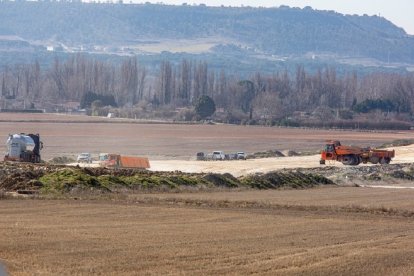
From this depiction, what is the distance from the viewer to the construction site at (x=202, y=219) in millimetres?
20641

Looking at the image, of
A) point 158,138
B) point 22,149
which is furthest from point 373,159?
point 158,138

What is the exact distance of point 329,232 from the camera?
87.7 ft

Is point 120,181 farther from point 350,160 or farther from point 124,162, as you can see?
point 350,160

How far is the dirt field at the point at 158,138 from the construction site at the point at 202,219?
56.2ft

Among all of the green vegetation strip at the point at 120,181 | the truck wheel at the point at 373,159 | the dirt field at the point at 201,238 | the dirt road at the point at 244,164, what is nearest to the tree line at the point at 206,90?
the dirt road at the point at 244,164

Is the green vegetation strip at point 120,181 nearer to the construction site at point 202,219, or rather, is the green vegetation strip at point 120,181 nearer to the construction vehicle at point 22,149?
the construction site at point 202,219

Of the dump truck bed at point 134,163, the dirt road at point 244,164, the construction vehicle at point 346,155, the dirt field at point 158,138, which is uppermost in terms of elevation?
the construction vehicle at point 346,155

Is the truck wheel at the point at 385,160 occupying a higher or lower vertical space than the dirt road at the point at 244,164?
higher

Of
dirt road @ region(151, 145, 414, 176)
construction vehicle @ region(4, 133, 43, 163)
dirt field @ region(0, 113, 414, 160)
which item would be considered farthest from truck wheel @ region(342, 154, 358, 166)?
construction vehicle @ region(4, 133, 43, 163)

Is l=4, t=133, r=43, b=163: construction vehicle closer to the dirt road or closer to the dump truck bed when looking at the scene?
the dump truck bed

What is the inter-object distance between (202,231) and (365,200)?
1561 centimetres

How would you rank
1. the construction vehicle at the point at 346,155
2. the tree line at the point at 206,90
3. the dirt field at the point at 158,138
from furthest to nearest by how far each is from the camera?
the tree line at the point at 206,90
the dirt field at the point at 158,138
the construction vehicle at the point at 346,155

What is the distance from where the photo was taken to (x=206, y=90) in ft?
570

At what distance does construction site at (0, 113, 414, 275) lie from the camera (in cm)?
2064
